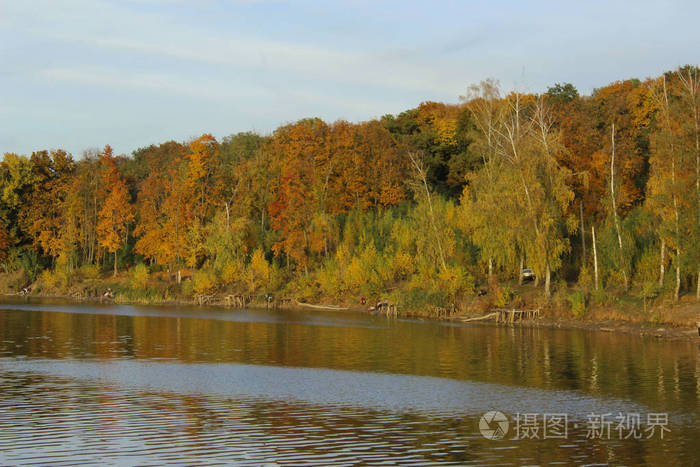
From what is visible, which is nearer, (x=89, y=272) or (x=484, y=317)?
(x=484, y=317)

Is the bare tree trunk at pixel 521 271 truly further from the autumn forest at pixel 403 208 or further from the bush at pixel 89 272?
the bush at pixel 89 272

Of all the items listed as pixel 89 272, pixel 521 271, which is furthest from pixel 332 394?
pixel 89 272

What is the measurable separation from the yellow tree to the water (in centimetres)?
4050

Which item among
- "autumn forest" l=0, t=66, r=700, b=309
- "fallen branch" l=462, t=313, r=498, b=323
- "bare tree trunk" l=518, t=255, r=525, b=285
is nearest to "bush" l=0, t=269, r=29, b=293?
"autumn forest" l=0, t=66, r=700, b=309

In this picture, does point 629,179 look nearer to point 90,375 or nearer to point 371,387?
point 371,387

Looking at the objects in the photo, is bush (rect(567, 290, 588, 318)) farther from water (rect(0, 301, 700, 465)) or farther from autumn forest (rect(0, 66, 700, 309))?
water (rect(0, 301, 700, 465))

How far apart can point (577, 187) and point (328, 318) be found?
A: 74.9ft

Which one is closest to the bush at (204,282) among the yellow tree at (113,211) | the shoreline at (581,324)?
the shoreline at (581,324)

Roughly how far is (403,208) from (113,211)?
37.3 meters

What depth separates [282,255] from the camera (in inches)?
3024

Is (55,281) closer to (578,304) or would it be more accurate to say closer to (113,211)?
(113,211)

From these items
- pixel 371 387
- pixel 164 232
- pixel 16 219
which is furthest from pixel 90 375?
pixel 16 219

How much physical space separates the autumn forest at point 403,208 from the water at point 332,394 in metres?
9.38

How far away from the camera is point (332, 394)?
84.9 feet
